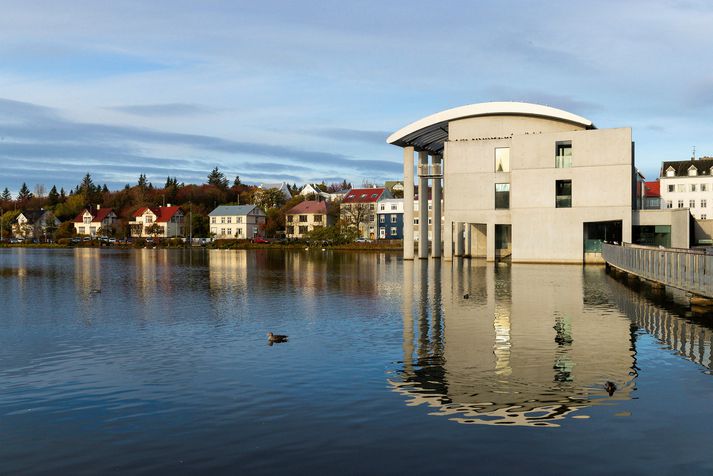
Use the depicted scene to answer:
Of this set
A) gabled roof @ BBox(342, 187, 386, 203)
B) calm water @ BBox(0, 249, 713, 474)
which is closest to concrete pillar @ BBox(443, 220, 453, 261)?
calm water @ BBox(0, 249, 713, 474)

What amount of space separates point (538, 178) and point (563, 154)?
2747 millimetres

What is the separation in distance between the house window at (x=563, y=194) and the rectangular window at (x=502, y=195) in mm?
4220

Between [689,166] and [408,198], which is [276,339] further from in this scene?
[689,166]

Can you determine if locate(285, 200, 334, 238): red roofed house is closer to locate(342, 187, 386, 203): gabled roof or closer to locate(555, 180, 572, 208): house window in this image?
locate(342, 187, 386, 203): gabled roof

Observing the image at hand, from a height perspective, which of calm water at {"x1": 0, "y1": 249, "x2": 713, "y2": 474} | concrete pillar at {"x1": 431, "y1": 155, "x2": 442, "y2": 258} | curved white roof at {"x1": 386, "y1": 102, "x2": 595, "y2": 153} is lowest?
calm water at {"x1": 0, "y1": 249, "x2": 713, "y2": 474}

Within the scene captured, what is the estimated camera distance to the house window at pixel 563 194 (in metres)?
55.6

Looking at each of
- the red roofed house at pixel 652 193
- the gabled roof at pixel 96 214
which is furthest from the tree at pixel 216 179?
the red roofed house at pixel 652 193

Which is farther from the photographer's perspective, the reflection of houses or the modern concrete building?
the reflection of houses

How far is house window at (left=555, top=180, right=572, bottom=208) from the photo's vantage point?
5556 cm

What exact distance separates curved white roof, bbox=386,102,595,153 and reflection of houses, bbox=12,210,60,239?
403 feet

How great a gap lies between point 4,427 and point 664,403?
10.5 m

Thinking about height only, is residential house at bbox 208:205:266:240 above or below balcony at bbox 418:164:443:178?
below

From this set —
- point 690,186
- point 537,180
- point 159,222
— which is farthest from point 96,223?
A: point 537,180

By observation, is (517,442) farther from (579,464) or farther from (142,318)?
(142,318)
